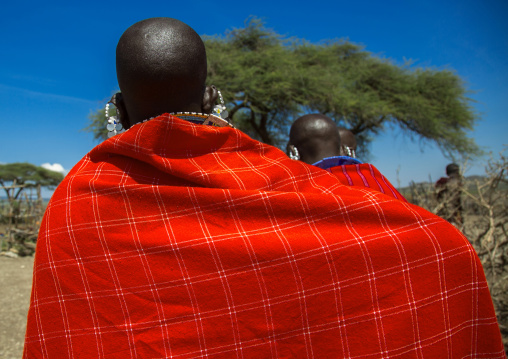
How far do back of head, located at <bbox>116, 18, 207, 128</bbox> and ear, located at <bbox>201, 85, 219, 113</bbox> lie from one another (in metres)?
0.06

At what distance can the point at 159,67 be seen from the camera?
1239 millimetres

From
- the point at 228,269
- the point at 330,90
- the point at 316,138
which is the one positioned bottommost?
the point at 228,269

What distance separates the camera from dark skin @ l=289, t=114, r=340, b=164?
2.56 metres

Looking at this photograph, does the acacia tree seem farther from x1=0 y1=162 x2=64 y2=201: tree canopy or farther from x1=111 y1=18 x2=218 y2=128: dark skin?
x1=111 y1=18 x2=218 y2=128: dark skin

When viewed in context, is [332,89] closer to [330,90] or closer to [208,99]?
[330,90]

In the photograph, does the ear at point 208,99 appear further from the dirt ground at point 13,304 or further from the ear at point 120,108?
the dirt ground at point 13,304

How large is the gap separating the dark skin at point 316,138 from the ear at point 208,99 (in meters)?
1.24

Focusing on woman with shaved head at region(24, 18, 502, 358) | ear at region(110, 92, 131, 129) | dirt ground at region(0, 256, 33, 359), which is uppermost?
ear at region(110, 92, 131, 129)

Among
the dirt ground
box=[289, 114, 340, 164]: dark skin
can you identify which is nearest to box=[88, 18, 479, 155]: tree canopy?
the dirt ground

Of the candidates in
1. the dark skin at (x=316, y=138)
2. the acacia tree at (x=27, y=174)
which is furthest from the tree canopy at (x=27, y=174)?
the dark skin at (x=316, y=138)

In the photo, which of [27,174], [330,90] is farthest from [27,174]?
[330,90]

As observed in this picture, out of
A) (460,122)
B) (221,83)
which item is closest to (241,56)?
(221,83)

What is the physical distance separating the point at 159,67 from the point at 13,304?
6.06 meters

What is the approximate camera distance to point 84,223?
1.10 meters
